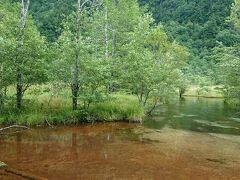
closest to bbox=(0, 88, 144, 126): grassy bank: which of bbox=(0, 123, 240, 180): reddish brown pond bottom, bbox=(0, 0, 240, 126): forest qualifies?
bbox=(0, 0, 240, 126): forest

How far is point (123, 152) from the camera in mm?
21219

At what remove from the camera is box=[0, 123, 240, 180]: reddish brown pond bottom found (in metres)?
17.1

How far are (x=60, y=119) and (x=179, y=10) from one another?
140 meters

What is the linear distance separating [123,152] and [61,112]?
947 cm

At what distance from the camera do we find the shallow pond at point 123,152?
17.1 metres

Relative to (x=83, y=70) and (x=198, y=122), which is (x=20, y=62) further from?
(x=198, y=122)

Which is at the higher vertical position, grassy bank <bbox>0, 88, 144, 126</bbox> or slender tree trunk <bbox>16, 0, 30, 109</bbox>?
slender tree trunk <bbox>16, 0, 30, 109</bbox>

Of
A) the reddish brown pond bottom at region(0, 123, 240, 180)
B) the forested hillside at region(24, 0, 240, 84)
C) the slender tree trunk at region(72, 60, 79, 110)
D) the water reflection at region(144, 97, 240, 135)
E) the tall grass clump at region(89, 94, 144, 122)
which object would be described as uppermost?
the forested hillside at region(24, 0, 240, 84)

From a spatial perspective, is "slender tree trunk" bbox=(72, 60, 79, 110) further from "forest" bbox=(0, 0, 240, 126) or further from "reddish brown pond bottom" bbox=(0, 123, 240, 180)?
"reddish brown pond bottom" bbox=(0, 123, 240, 180)

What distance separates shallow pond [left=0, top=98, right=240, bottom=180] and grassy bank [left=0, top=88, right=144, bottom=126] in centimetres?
114

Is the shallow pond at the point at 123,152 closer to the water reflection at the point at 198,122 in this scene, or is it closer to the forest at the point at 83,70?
the water reflection at the point at 198,122

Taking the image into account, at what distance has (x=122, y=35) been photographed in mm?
47375

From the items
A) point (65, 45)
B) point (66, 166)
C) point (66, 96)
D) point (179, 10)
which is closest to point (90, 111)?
point (66, 96)

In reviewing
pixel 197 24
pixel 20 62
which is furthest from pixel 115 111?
pixel 197 24
